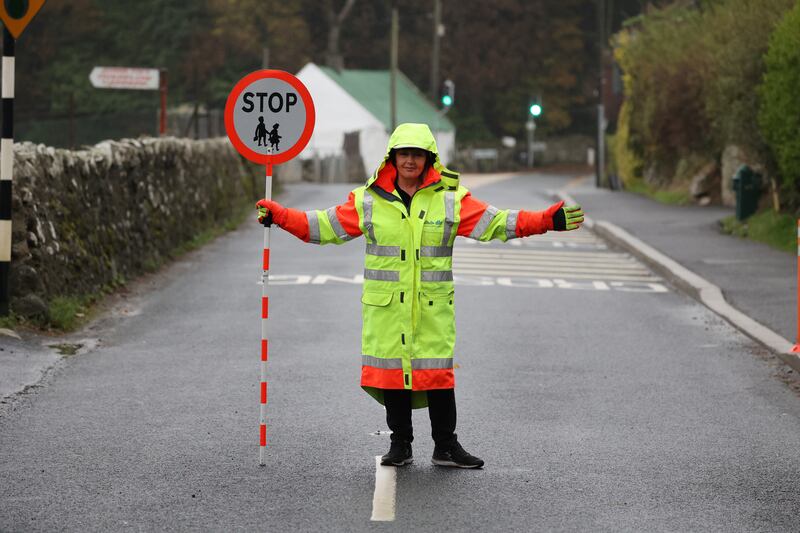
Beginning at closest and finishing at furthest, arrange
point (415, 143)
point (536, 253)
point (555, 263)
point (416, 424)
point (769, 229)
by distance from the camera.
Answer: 1. point (415, 143)
2. point (416, 424)
3. point (555, 263)
4. point (536, 253)
5. point (769, 229)

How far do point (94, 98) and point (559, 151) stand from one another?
2986cm

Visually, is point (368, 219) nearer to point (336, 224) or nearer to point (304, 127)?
point (336, 224)

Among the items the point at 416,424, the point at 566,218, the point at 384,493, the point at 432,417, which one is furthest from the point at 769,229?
the point at 384,493

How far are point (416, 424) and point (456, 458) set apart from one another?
127 centimetres

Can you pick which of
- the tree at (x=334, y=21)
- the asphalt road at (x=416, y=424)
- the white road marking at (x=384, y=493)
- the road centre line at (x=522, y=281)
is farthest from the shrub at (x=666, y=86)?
the tree at (x=334, y=21)

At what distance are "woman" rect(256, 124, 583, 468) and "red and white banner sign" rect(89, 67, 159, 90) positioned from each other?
17183 mm

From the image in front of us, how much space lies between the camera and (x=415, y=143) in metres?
7.57

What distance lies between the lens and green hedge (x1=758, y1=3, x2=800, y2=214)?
2103cm

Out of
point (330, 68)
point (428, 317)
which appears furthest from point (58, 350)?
point (330, 68)

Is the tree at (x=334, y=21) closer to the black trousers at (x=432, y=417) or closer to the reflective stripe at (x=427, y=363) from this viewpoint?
the black trousers at (x=432, y=417)

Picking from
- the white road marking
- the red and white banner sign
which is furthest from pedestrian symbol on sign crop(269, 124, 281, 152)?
the red and white banner sign

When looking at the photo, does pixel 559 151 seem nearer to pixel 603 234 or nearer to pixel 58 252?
pixel 603 234

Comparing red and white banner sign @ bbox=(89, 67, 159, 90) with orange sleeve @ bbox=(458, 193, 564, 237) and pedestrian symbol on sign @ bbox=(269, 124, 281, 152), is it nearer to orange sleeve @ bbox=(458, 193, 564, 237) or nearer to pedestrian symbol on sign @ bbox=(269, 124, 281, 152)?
pedestrian symbol on sign @ bbox=(269, 124, 281, 152)

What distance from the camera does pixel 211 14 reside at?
8262cm
